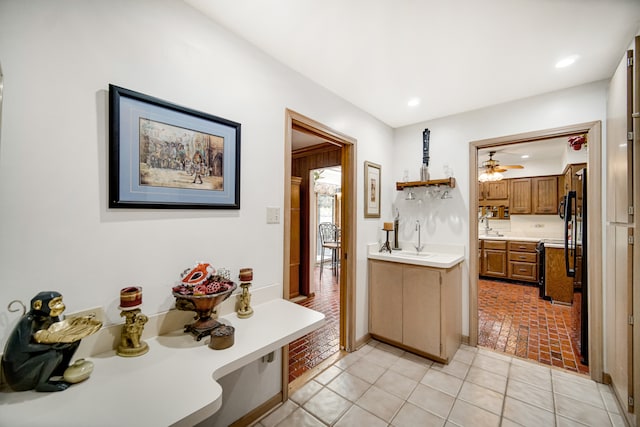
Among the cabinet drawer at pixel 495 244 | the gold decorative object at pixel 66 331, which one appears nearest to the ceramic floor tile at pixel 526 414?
the gold decorative object at pixel 66 331

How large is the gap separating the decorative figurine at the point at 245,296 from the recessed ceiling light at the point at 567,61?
8.50 ft

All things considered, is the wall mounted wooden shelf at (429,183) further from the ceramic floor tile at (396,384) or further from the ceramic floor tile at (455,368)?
the ceramic floor tile at (396,384)

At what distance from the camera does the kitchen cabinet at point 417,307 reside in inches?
92.0

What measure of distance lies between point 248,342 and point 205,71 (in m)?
1.46

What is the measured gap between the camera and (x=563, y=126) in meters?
2.29

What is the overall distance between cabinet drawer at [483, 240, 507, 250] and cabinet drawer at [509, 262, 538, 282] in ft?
1.11

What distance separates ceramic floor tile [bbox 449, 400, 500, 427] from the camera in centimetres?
169

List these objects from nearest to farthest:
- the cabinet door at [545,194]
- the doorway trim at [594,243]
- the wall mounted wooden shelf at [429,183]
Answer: the doorway trim at [594,243], the wall mounted wooden shelf at [429,183], the cabinet door at [545,194]

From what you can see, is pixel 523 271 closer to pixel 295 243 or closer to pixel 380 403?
pixel 295 243

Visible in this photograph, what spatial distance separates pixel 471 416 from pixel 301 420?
3.69 feet

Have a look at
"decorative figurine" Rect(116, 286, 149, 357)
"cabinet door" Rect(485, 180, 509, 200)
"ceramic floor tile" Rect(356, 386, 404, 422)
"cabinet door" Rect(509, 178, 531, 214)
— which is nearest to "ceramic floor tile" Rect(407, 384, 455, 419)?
"ceramic floor tile" Rect(356, 386, 404, 422)

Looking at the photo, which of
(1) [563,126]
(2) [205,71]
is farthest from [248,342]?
(1) [563,126]

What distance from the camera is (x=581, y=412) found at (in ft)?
5.84

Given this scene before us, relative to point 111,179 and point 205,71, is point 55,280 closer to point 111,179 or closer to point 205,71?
point 111,179
